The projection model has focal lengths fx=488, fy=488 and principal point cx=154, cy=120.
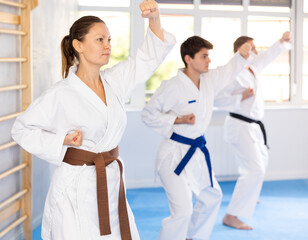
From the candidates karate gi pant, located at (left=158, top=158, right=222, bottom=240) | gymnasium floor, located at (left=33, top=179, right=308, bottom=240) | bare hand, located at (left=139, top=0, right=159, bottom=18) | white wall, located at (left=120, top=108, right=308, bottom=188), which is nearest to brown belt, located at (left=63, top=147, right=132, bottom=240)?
bare hand, located at (left=139, top=0, right=159, bottom=18)

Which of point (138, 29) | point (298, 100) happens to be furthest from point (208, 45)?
point (298, 100)

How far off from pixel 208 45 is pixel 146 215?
1.71m

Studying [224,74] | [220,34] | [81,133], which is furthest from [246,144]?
[81,133]

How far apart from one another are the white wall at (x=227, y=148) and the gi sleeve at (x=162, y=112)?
77.4 inches

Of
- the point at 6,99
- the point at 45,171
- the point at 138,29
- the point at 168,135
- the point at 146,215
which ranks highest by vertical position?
the point at 138,29

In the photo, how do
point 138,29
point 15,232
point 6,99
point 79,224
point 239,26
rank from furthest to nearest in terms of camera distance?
1. point 239,26
2. point 138,29
3. point 15,232
4. point 6,99
5. point 79,224

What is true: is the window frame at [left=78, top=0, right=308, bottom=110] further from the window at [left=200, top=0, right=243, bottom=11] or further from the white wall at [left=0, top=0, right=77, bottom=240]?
the white wall at [left=0, top=0, right=77, bottom=240]

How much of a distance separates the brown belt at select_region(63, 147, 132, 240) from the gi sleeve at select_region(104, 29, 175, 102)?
0.32m

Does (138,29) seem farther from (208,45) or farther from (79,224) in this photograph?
(79,224)

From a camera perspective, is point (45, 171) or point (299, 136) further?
point (299, 136)

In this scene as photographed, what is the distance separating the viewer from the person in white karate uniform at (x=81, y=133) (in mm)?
2174

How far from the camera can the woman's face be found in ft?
7.43

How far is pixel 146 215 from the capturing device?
4.40m

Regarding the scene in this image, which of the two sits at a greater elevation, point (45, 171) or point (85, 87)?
point (85, 87)
